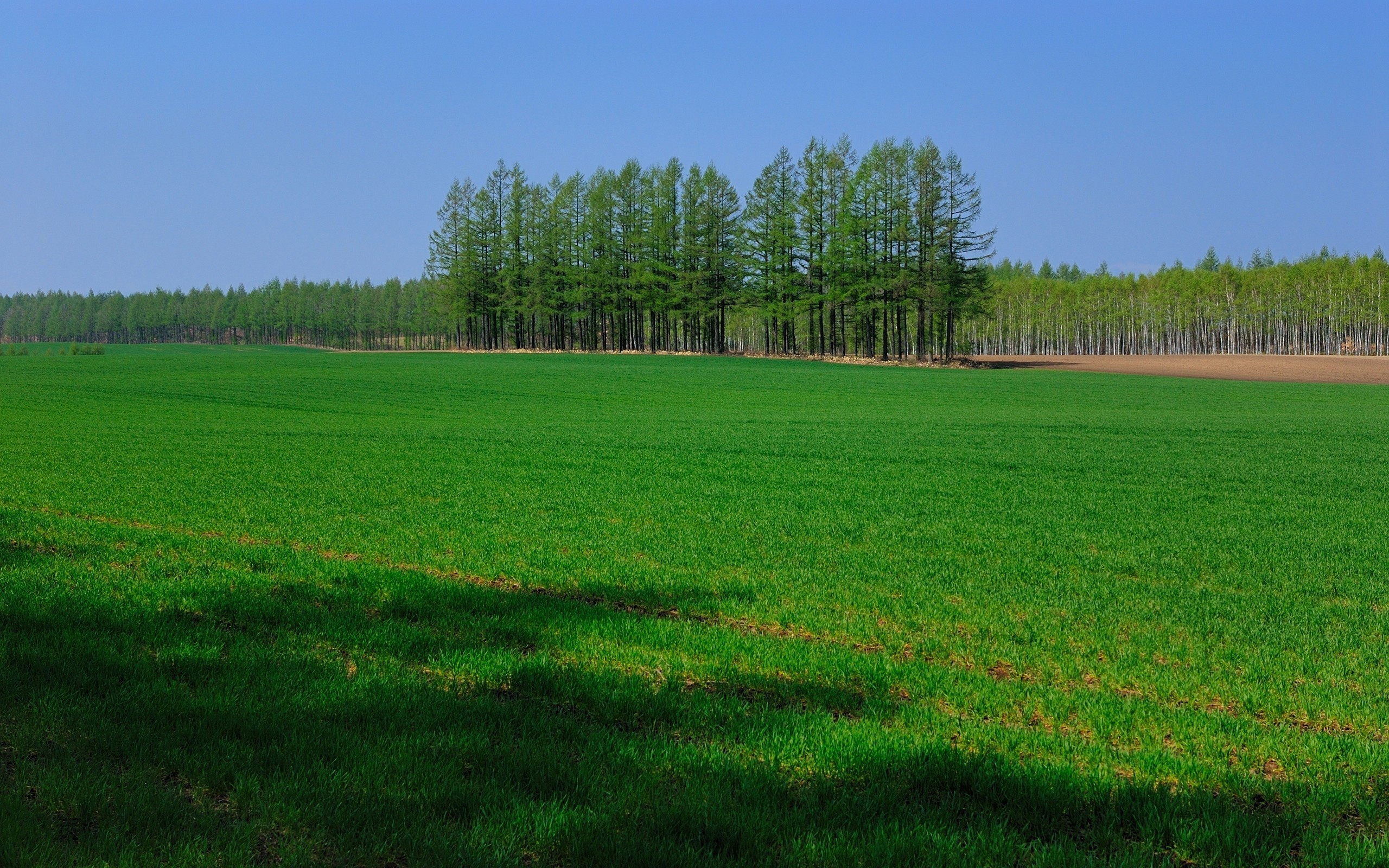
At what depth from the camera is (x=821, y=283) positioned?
263ft

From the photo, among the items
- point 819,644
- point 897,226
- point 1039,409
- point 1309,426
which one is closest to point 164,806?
point 819,644

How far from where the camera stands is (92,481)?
50.1 ft

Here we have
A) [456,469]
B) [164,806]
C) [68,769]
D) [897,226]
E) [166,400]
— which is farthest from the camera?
[897,226]

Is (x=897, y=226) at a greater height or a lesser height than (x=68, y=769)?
greater

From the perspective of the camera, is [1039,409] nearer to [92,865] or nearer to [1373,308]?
[92,865]

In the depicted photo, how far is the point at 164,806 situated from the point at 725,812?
8.56 ft

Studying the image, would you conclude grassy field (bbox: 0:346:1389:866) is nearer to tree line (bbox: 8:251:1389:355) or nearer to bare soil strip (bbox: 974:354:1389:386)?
bare soil strip (bbox: 974:354:1389:386)

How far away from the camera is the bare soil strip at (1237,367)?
5962cm

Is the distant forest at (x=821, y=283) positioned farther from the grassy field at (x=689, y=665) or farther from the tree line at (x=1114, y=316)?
the grassy field at (x=689, y=665)

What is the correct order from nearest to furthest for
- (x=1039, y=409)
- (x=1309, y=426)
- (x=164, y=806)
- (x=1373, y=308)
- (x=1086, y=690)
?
(x=164, y=806), (x=1086, y=690), (x=1309, y=426), (x=1039, y=409), (x=1373, y=308)

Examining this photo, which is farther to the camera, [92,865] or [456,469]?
[456,469]

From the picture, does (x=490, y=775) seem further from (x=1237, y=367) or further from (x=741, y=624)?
(x=1237, y=367)

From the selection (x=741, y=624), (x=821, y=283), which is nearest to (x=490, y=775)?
(x=741, y=624)

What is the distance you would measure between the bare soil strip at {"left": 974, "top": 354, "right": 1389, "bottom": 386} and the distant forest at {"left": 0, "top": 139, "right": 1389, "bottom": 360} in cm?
858
